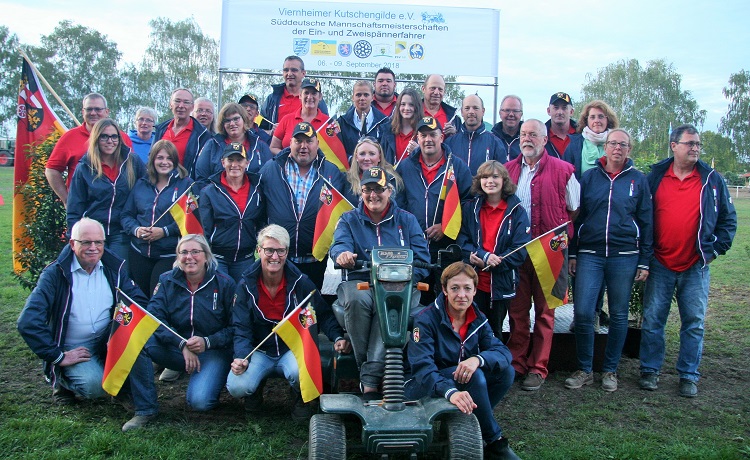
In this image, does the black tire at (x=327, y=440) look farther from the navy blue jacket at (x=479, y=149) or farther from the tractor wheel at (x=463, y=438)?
the navy blue jacket at (x=479, y=149)

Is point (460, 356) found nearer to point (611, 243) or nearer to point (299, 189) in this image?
point (611, 243)

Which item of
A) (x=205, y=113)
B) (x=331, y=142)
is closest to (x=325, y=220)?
(x=331, y=142)

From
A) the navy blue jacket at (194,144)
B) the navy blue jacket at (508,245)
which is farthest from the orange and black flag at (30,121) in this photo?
the navy blue jacket at (508,245)

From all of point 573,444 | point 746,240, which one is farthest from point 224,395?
point 746,240

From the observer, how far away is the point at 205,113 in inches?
270

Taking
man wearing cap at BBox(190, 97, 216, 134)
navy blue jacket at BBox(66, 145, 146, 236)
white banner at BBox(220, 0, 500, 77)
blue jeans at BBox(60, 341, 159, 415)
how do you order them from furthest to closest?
white banner at BBox(220, 0, 500, 77) → man wearing cap at BBox(190, 97, 216, 134) → navy blue jacket at BBox(66, 145, 146, 236) → blue jeans at BBox(60, 341, 159, 415)

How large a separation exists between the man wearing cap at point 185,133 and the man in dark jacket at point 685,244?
4445mm

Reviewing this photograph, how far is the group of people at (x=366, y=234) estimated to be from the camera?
479 centimetres

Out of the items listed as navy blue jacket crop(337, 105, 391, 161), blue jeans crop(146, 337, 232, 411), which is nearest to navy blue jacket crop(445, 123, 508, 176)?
navy blue jacket crop(337, 105, 391, 161)

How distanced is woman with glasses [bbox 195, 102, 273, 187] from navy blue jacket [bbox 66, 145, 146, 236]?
28.5 inches

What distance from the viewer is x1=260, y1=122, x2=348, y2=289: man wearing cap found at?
5.58m

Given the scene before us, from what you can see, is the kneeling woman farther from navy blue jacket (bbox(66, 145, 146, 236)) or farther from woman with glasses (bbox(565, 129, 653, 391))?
navy blue jacket (bbox(66, 145, 146, 236))

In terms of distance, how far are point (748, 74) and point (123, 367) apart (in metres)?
74.2

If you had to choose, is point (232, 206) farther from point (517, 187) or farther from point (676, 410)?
point (676, 410)
